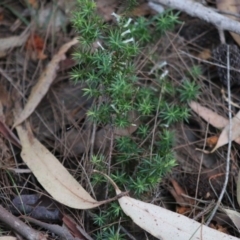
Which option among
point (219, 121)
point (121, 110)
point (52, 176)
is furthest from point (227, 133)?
point (52, 176)

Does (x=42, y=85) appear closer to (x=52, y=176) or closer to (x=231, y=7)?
(x=52, y=176)

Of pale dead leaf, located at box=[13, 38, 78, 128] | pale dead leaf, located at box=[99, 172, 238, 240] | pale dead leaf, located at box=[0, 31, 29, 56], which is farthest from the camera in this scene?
pale dead leaf, located at box=[0, 31, 29, 56]

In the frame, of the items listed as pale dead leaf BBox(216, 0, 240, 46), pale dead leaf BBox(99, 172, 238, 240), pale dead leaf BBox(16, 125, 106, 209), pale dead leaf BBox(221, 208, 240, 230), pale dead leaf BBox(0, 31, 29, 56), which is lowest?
pale dead leaf BBox(221, 208, 240, 230)

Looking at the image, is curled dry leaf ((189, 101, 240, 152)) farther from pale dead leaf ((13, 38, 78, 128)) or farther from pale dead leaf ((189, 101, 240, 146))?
pale dead leaf ((13, 38, 78, 128))

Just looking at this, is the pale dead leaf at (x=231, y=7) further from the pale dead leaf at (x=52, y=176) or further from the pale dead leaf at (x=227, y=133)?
the pale dead leaf at (x=52, y=176)

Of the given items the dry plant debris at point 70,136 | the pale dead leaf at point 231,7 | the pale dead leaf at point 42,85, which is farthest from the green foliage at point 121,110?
the pale dead leaf at point 231,7

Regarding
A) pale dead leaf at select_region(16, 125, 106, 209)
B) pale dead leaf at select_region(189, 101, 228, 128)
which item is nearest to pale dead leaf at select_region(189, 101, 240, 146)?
pale dead leaf at select_region(189, 101, 228, 128)
